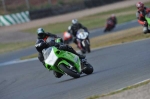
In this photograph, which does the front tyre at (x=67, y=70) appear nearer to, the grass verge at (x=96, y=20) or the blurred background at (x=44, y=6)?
the grass verge at (x=96, y=20)

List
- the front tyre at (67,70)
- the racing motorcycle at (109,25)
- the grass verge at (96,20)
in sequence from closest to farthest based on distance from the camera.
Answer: the front tyre at (67,70), the racing motorcycle at (109,25), the grass verge at (96,20)

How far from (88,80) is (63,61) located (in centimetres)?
102

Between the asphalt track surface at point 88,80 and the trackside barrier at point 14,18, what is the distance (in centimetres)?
2642

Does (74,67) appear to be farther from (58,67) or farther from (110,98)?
(110,98)

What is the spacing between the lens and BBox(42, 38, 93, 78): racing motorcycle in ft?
42.9

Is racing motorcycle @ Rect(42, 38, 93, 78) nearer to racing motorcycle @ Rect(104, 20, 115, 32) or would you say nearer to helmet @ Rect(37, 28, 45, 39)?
helmet @ Rect(37, 28, 45, 39)

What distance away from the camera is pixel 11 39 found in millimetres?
38188

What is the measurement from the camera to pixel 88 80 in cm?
1239

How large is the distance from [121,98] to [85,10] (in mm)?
42385

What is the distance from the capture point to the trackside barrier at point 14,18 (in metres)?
44.9

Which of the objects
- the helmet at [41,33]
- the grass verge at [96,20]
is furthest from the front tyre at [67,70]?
the grass verge at [96,20]

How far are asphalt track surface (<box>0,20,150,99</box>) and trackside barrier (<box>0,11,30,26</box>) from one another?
2642 centimetres

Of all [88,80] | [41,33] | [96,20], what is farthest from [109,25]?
[88,80]

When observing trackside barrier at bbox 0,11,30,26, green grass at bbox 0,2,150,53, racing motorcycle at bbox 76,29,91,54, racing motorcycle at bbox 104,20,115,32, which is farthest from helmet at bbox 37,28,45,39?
trackside barrier at bbox 0,11,30,26
